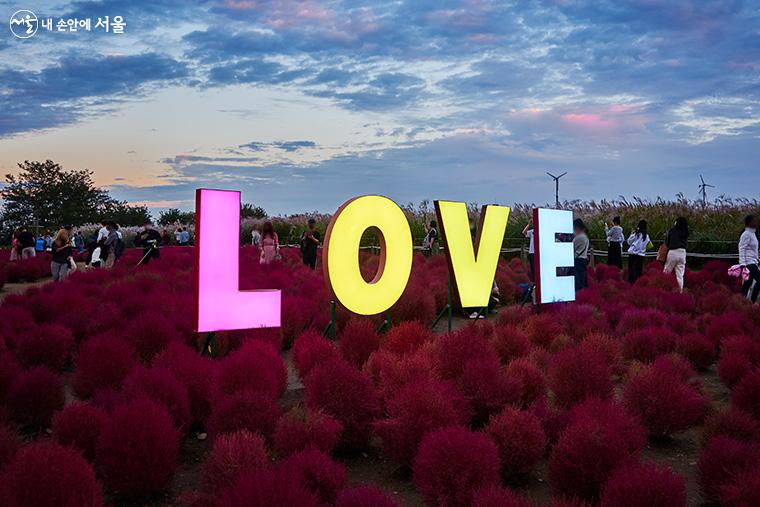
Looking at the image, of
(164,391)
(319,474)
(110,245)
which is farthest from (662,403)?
(110,245)

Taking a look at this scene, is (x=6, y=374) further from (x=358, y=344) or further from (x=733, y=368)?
(x=733, y=368)

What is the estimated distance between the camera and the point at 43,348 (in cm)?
830

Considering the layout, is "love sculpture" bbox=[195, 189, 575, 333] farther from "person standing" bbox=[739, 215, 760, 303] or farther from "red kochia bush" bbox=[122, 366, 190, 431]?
"person standing" bbox=[739, 215, 760, 303]

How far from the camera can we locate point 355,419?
5.84 metres

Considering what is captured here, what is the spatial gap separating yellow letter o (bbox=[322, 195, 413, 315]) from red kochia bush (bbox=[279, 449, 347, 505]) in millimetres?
4558

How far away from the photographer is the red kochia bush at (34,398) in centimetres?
632

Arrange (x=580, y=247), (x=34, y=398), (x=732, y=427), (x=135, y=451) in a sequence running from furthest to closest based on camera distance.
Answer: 1. (x=580, y=247)
2. (x=34, y=398)
3. (x=732, y=427)
4. (x=135, y=451)

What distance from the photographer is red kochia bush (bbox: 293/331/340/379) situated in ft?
24.0

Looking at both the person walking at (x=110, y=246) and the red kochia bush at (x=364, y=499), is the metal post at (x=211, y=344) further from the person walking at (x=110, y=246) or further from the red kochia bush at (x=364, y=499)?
the person walking at (x=110, y=246)

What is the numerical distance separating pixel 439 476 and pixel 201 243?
4.64 metres

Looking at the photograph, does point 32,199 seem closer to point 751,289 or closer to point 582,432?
point 751,289

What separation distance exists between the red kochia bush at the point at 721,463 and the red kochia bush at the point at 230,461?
302cm

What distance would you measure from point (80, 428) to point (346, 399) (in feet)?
6.69

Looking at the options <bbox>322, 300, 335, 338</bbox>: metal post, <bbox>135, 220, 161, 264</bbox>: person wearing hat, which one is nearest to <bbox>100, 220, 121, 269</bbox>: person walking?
<bbox>135, 220, 161, 264</bbox>: person wearing hat
